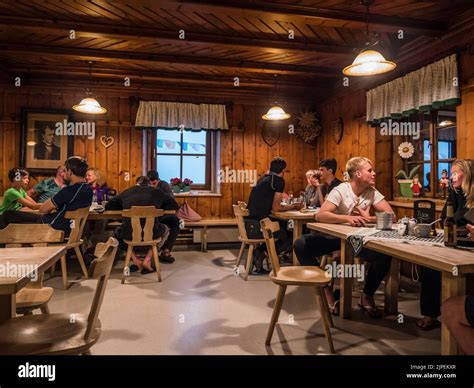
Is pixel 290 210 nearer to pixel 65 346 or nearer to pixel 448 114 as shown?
pixel 448 114

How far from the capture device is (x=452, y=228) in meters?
1.99

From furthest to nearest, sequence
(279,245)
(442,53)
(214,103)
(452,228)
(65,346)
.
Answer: (214,103) → (279,245) → (442,53) → (452,228) → (65,346)

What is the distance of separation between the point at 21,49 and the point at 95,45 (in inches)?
34.9

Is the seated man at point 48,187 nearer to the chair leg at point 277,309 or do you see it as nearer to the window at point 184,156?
the window at point 184,156

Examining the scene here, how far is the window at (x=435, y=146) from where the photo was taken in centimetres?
402

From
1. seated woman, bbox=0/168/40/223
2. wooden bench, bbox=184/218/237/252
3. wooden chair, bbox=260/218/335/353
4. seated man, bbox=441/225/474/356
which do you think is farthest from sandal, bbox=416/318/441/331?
seated woman, bbox=0/168/40/223

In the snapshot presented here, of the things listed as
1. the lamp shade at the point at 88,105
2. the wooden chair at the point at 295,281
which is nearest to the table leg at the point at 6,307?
the wooden chair at the point at 295,281

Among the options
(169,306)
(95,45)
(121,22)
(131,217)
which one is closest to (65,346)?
(169,306)

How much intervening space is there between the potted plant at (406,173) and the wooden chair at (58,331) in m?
3.77

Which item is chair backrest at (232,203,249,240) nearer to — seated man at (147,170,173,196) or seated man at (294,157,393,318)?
seated man at (294,157,393,318)

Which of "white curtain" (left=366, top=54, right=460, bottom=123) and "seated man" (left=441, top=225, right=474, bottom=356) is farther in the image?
"white curtain" (left=366, top=54, right=460, bottom=123)

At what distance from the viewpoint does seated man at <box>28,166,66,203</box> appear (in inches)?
202

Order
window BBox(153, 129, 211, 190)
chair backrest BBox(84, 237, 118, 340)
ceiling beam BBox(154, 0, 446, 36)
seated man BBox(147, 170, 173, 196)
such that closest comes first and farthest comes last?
1. chair backrest BBox(84, 237, 118, 340)
2. ceiling beam BBox(154, 0, 446, 36)
3. seated man BBox(147, 170, 173, 196)
4. window BBox(153, 129, 211, 190)

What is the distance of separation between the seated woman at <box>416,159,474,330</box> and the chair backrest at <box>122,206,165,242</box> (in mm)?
2617
